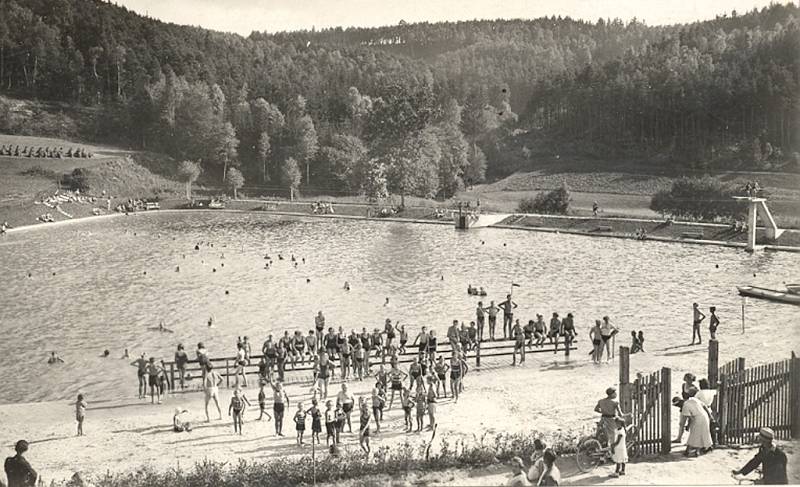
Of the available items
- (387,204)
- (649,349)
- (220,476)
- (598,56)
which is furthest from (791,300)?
(598,56)

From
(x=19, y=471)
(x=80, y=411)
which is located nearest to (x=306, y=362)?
(x=80, y=411)

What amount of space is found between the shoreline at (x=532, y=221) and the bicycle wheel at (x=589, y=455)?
40.7 meters

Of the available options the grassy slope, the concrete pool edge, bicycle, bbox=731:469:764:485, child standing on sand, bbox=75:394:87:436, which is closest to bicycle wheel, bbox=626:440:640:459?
bicycle, bbox=731:469:764:485

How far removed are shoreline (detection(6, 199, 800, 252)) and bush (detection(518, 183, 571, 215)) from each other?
245cm

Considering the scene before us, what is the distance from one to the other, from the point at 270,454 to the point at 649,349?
15611 mm

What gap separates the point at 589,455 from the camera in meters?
14.5

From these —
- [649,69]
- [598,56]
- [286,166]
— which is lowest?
[286,166]

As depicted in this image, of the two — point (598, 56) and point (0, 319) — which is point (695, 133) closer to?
point (598, 56)

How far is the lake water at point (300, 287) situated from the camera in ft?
93.2

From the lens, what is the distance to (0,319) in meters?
32.2

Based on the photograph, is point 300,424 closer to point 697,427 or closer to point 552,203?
point 697,427

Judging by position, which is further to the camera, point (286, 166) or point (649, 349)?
point (286, 166)

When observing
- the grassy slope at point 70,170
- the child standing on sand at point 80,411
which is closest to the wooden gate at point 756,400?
the child standing on sand at point 80,411

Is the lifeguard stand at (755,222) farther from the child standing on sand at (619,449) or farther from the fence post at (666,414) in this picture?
the child standing on sand at (619,449)
